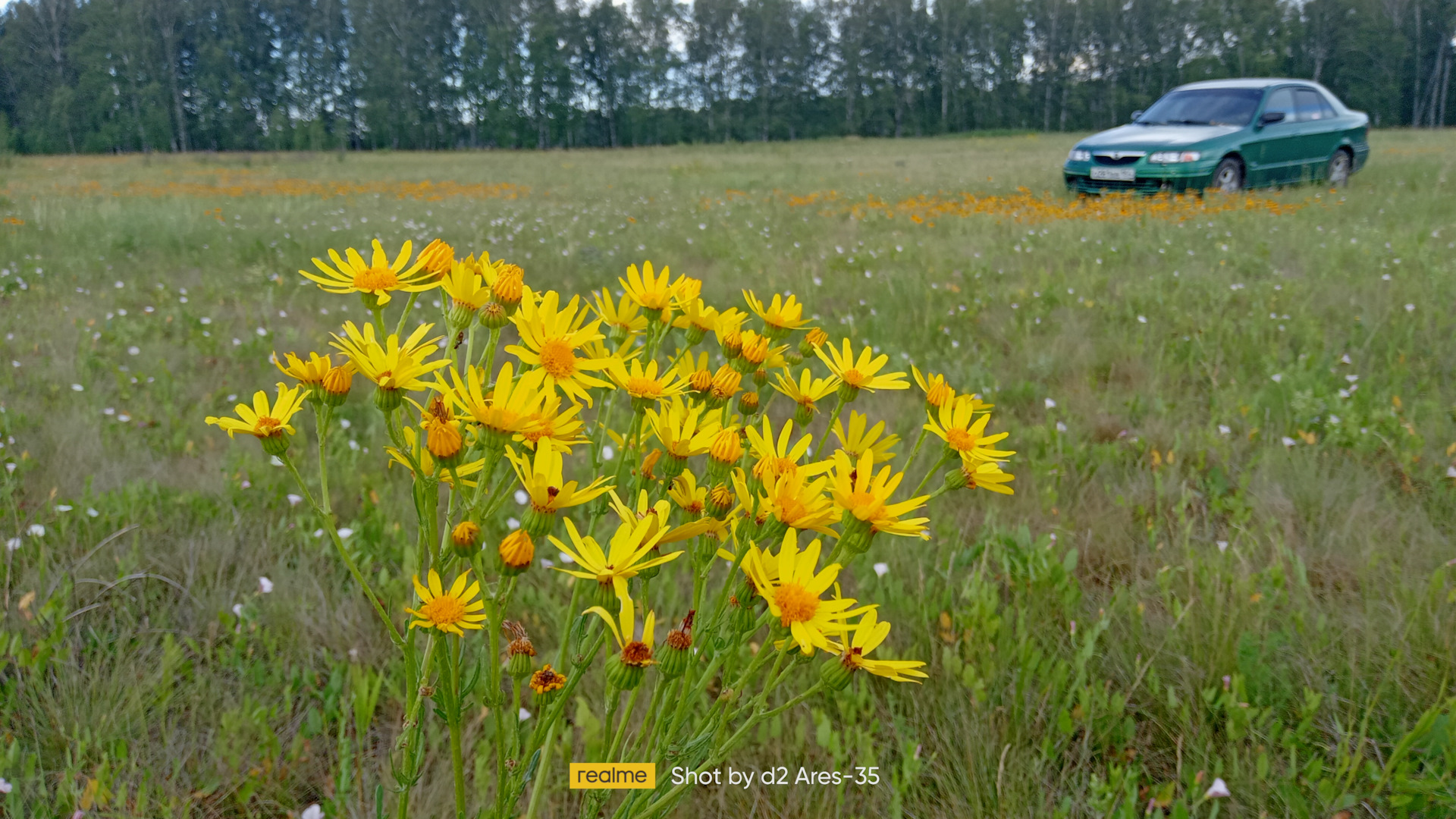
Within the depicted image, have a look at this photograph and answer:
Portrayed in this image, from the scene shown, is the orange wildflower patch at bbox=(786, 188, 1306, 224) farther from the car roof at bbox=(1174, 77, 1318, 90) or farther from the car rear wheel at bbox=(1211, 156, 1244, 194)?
the car roof at bbox=(1174, 77, 1318, 90)

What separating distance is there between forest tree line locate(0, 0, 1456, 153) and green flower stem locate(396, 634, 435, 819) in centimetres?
4469

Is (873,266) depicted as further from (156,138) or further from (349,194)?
(156,138)

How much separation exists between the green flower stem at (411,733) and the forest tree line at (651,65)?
4469 cm

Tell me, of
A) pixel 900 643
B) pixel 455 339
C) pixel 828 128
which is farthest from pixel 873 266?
pixel 828 128

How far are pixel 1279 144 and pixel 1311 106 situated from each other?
1129mm

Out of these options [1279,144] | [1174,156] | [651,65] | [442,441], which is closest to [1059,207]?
[1174,156]

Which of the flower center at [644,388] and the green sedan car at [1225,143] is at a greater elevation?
the green sedan car at [1225,143]

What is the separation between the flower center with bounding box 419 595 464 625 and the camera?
71 cm

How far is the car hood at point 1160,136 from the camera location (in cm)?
778

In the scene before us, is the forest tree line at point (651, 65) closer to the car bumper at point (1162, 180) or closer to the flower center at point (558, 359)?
the car bumper at point (1162, 180)

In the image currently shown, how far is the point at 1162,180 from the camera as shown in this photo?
25.7 feet

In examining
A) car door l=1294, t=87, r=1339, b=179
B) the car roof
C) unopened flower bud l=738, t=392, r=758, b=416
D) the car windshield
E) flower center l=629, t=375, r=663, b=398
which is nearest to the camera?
flower center l=629, t=375, r=663, b=398

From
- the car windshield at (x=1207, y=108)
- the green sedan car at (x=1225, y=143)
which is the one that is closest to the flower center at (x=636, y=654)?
the green sedan car at (x=1225, y=143)


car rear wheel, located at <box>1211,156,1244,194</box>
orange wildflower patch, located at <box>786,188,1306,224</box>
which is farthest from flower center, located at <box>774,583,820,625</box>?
car rear wheel, located at <box>1211,156,1244,194</box>
